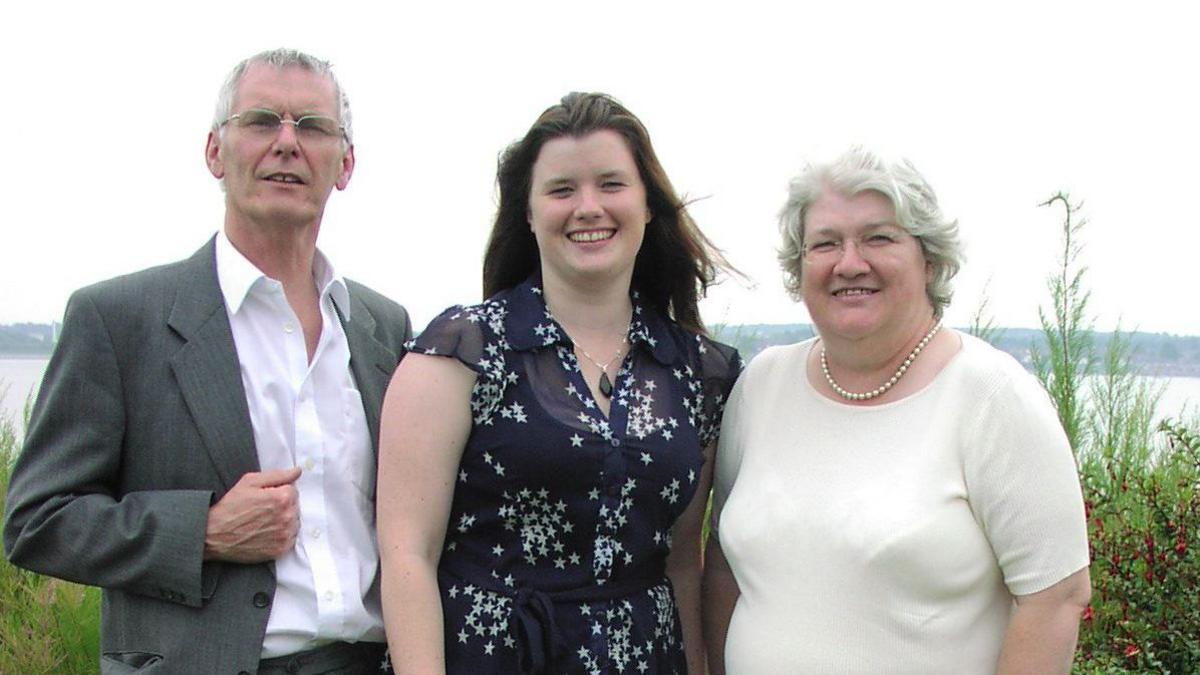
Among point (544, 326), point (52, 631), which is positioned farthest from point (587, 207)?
point (52, 631)

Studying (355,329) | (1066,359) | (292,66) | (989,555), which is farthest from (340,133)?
(1066,359)

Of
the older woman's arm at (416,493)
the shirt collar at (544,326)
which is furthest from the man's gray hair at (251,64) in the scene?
the older woman's arm at (416,493)

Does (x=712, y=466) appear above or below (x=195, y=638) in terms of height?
above

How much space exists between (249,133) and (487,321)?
0.70 m

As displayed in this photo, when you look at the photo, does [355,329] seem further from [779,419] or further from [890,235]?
[890,235]

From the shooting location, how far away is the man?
2730 millimetres

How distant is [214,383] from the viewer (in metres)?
2.83

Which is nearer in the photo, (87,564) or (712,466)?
(87,564)

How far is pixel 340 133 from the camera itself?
315 centimetres

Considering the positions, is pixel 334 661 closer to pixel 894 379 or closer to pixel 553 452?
pixel 553 452

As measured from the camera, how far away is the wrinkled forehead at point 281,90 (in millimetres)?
3027

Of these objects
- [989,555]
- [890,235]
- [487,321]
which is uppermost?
[890,235]

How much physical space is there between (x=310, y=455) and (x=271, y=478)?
A: 129 mm

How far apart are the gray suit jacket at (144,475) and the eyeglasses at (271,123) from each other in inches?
16.5
